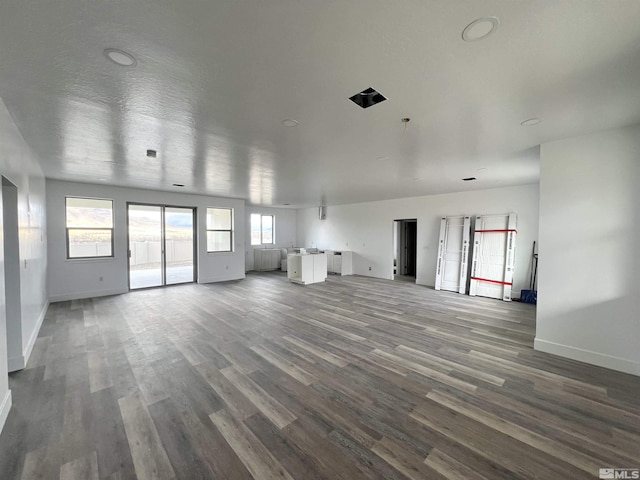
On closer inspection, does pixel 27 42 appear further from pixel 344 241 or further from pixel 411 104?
pixel 344 241

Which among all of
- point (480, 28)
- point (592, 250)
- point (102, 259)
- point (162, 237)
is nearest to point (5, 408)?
point (480, 28)

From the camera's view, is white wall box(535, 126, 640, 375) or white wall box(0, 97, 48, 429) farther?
white wall box(535, 126, 640, 375)

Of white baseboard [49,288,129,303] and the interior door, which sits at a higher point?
the interior door

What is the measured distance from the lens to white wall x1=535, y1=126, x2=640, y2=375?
2814mm

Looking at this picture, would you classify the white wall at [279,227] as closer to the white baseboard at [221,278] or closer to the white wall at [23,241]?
the white baseboard at [221,278]

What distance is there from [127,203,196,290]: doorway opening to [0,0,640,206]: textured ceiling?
10.9 feet

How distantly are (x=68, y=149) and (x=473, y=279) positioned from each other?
27.4 ft

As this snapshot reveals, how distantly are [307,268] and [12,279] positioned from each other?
580cm

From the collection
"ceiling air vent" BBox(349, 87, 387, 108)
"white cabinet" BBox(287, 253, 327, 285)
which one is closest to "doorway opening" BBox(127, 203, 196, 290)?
"white cabinet" BBox(287, 253, 327, 285)

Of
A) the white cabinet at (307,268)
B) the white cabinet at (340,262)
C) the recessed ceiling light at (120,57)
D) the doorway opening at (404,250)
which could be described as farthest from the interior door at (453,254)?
the recessed ceiling light at (120,57)

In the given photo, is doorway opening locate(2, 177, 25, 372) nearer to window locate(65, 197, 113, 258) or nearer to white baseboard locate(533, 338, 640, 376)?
window locate(65, 197, 113, 258)

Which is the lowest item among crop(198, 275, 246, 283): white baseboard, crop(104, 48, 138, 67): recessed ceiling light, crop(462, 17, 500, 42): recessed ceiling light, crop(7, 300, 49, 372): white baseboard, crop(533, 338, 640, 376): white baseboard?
crop(198, 275, 246, 283): white baseboard

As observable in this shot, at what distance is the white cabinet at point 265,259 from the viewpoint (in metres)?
10.3

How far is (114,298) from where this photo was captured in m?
5.98
